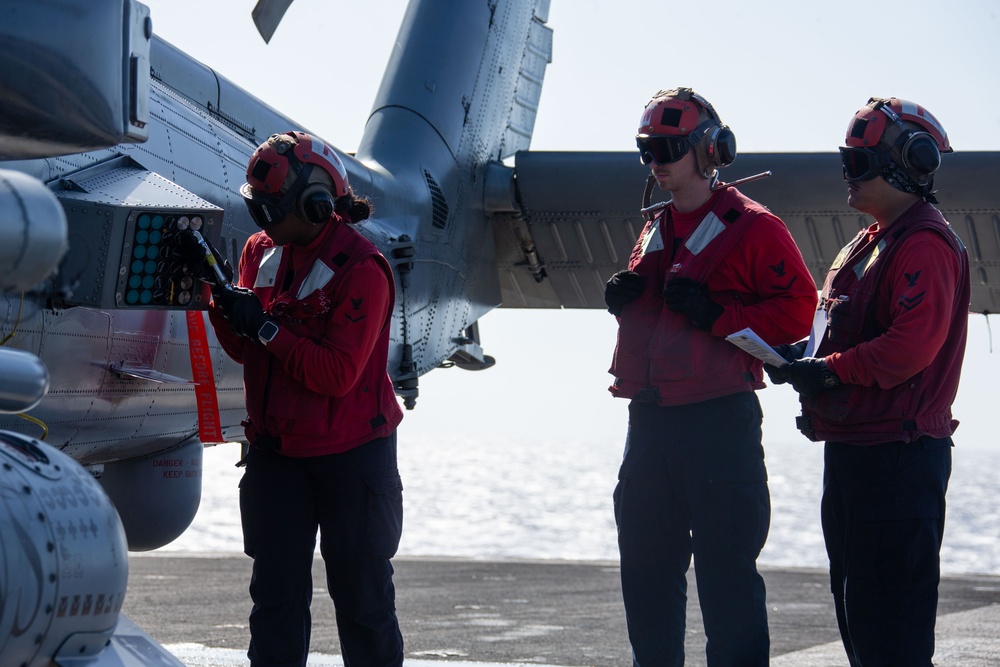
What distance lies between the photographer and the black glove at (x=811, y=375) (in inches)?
153

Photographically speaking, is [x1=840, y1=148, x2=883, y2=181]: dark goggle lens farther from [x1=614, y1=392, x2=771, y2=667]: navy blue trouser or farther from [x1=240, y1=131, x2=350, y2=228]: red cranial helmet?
[x1=240, y1=131, x2=350, y2=228]: red cranial helmet

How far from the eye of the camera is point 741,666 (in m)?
3.87

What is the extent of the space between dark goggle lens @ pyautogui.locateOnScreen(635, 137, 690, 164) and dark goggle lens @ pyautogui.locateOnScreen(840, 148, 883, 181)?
522 mm

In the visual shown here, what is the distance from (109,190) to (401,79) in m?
5.12

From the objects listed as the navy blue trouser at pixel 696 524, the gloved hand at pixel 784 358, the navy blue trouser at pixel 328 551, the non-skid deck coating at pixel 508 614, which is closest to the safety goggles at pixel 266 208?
the navy blue trouser at pixel 328 551

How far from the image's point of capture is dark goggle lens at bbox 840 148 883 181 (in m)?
3.99

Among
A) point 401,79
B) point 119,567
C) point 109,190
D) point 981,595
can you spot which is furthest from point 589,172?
point 119,567

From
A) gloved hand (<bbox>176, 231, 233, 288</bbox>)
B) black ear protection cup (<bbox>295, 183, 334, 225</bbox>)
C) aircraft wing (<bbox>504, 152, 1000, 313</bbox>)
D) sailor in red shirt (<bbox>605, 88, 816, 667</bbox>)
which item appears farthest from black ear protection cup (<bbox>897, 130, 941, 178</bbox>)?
aircraft wing (<bbox>504, 152, 1000, 313</bbox>)

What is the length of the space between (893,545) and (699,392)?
758 millimetres

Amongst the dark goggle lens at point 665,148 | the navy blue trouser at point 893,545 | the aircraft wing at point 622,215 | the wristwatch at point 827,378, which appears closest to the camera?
the navy blue trouser at point 893,545

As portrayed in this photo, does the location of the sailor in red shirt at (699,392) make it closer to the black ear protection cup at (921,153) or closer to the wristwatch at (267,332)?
the black ear protection cup at (921,153)

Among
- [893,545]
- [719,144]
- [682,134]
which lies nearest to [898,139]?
[719,144]

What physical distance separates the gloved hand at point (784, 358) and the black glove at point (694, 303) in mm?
235

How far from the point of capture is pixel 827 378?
3.88m
